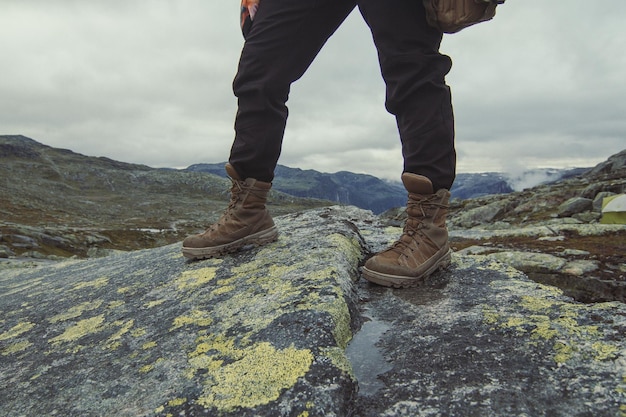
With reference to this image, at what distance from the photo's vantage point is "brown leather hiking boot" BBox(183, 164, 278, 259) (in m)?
4.20

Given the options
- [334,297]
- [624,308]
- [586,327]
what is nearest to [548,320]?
[586,327]

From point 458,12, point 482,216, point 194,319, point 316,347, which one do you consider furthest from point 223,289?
point 482,216

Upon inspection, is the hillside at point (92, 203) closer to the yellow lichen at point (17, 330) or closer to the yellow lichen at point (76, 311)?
the yellow lichen at point (17, 330)

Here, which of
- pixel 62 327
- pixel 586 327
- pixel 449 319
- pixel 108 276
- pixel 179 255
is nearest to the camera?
pixel 586 327

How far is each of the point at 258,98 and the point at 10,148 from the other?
161 meters

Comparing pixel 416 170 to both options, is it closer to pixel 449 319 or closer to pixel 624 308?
pixel 449 319

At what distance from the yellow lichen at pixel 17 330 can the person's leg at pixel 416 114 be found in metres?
2.97

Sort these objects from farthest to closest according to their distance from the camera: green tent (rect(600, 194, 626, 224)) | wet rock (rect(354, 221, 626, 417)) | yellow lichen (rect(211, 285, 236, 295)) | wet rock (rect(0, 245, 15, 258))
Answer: wet rock (rect(0, 245, 15, 258)) → green tent (rect(600, 194, 626, 224)) → yellow lichen (rect(211, 285, 236, 295)) → wet rock (rect(354, 221, 626, 417))

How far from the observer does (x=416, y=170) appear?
342 cm

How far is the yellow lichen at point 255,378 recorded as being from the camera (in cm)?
186

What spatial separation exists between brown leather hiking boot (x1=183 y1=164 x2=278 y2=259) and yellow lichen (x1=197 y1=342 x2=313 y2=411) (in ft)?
6.88

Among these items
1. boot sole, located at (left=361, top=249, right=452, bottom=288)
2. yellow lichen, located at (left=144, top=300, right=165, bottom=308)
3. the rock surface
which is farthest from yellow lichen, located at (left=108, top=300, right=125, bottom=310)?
boot sole, located at (left=361, top=249, right=452, bottom=288)

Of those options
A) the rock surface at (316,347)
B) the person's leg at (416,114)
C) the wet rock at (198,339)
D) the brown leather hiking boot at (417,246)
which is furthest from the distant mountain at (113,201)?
the wet rock at (198,339)

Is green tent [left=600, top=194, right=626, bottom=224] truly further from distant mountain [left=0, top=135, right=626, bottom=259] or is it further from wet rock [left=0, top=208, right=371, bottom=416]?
wet rock [left=0, top=208, right=371, bottom=416]
